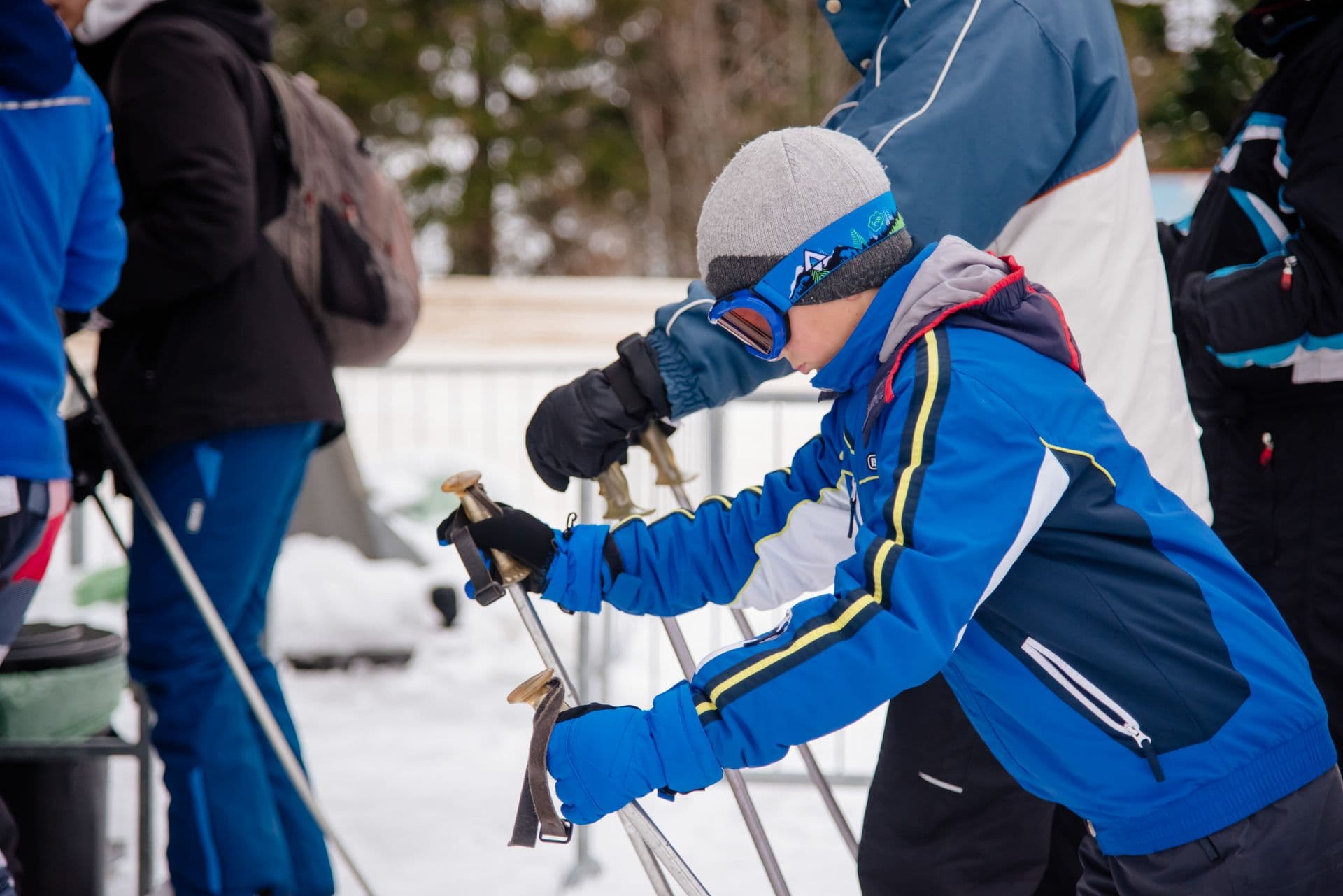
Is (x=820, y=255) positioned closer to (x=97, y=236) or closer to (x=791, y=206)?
(x=791, y=206)

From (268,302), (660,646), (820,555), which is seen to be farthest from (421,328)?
(820,555)

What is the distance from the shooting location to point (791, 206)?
1.53m

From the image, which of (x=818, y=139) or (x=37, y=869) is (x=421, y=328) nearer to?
(x=37, y=869)

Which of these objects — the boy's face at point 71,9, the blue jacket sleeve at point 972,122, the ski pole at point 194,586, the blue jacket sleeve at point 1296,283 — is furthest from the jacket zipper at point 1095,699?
the boy's face at point 71,9

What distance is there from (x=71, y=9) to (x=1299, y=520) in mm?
2582

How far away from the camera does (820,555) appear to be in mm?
1813

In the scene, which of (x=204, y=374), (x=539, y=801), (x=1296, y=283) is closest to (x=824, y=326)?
(x=539, y=801)

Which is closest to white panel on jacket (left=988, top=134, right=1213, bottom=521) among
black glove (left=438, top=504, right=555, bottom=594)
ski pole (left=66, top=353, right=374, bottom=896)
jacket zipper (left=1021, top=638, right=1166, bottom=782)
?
jacket zipper (left=1021, top=638, right=1166, bottom=782)

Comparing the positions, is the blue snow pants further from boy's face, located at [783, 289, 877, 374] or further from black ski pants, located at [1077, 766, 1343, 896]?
black ski pants, located at [1077, 766, 1343, 896]

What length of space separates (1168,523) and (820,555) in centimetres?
49

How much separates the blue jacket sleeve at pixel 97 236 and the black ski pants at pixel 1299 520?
218 centimetres

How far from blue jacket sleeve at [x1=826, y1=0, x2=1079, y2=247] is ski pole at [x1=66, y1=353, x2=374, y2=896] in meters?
1.55

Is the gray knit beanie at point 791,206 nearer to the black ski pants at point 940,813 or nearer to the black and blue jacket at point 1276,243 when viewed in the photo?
the black ski pants at point 940,813

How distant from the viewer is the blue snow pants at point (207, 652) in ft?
8.49
